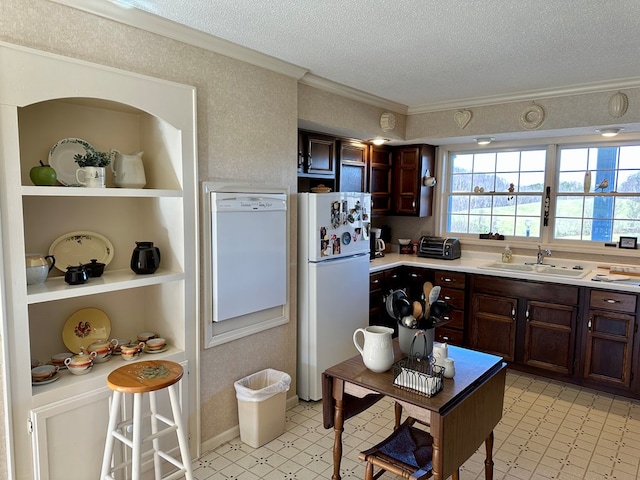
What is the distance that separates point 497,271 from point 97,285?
3.25 meters

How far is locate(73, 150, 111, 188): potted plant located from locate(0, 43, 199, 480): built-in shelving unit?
0.08m

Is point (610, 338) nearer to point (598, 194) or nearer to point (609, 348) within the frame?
point (609, 348)

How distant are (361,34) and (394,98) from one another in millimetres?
1617

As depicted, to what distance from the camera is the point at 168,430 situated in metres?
2.12

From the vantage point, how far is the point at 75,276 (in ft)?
6.96

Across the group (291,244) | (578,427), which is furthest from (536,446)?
(291,244)

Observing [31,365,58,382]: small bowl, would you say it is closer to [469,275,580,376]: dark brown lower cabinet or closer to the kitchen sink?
[469,275,580,376]: dark brown lower cabinet

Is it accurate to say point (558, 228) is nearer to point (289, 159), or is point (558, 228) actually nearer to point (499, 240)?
point (499, 240)

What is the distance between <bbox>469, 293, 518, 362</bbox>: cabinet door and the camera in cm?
392

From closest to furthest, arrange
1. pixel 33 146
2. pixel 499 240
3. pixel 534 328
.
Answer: pixel 33 146 → pixel 534 328 → pixel 499 240

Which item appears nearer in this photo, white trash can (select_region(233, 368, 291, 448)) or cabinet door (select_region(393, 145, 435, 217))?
white trash can (select_region(233, 368, 291, 448))

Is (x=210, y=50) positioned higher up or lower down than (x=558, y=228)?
higher up

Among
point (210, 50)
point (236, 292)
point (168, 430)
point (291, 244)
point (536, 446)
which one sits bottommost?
point (536, 446)

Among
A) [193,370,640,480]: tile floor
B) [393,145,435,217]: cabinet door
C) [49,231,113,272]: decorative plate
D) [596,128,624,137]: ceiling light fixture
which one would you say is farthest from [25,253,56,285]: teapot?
[596,128,624,137]: ceiling light fixture
